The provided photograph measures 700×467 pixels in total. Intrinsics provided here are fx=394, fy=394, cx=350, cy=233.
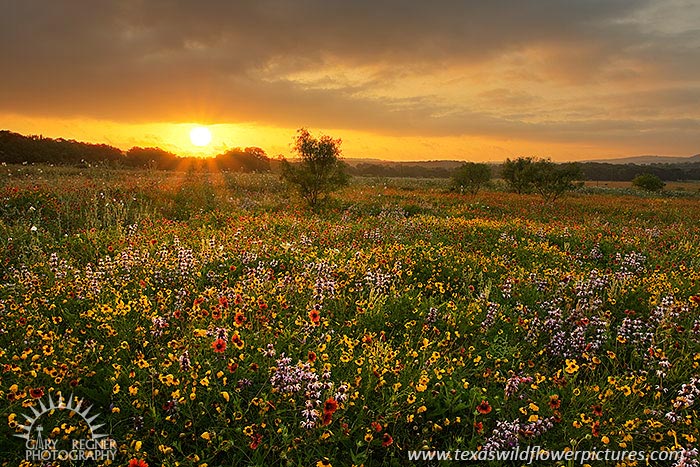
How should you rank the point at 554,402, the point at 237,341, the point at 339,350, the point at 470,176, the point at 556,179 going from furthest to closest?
1. the point at 470,176
2. the point at 556,179
3. the point at 339,350
4. the point at 237,341
5. the point at 554,402

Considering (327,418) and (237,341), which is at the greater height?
(237,341)

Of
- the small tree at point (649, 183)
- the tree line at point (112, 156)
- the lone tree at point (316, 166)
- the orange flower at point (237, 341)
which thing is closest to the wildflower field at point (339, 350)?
the orange flower at point (237, 341)

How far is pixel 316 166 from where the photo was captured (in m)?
19.4

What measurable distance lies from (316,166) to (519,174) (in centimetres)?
2601

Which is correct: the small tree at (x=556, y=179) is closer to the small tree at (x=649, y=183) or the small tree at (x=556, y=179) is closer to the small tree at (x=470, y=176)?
the small tree at (x=470, y=176)

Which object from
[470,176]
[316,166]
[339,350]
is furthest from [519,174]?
[339,350]

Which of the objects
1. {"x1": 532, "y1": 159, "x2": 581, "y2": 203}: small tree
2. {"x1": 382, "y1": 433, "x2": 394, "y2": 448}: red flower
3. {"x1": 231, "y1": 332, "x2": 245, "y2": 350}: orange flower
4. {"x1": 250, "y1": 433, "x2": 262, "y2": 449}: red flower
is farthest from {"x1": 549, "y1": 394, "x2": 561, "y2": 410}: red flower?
{"x1": 532, "y1": 159, "x2": 581, "y2": 203}: small tree

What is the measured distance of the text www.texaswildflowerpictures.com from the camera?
2998 mm

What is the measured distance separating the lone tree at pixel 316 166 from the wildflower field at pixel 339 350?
10.2 meters

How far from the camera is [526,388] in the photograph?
3865 millimetres

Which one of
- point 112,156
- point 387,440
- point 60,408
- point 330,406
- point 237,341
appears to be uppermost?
point 112,156

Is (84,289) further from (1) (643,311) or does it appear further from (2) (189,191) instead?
(2) (189,191)

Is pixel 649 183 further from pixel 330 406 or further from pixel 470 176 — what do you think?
pixel 330 406

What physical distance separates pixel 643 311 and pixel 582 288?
90 centimetres
